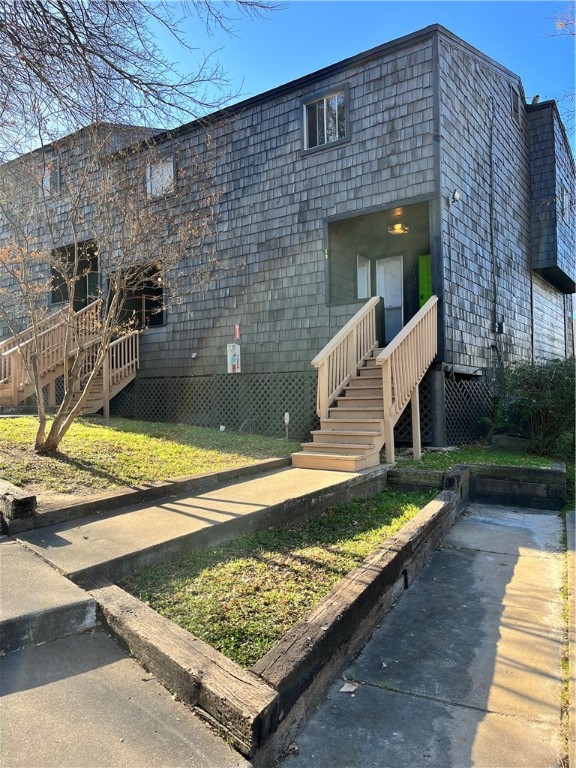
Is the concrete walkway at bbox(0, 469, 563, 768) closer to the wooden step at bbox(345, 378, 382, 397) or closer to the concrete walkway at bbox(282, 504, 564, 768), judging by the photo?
the concrete walkway at bbox(282, 504, 564, 768)

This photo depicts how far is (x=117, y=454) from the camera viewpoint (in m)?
6.07

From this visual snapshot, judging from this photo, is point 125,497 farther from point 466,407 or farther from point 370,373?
point 466,407

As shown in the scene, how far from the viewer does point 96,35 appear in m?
3.98

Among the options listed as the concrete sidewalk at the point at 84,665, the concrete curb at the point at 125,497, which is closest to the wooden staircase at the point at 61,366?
the concrete curb at the point at 125,497

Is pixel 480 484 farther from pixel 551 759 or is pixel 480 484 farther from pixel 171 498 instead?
pixel 551 759

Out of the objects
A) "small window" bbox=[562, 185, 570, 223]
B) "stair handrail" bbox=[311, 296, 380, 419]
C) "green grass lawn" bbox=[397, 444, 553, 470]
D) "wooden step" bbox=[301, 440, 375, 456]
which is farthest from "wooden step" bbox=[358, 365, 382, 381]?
"small window" bbox=[562, 185, 570, 223]

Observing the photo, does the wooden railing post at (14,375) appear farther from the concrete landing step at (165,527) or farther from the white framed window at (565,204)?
the white framed window at (565,204)

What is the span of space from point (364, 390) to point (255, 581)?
4.79 meters

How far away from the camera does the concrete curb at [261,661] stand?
180 centimetres

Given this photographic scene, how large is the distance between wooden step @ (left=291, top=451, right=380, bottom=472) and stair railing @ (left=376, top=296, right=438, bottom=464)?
0.46 meters

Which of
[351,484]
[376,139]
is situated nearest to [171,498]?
[351,484]

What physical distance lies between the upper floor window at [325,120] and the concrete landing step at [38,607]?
8.43 meters

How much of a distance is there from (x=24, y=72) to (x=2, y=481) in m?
3.47

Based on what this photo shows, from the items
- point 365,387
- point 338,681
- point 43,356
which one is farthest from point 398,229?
point 338,681
